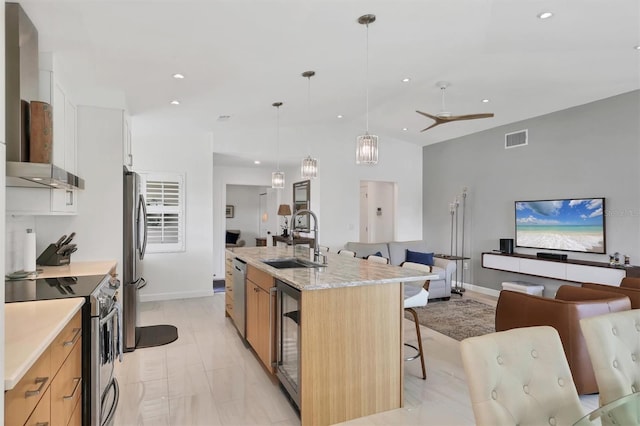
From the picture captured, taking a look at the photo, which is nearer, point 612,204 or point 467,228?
point 612,204

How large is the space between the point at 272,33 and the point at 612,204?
15.3ft

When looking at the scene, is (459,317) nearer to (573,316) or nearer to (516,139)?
(573,316)

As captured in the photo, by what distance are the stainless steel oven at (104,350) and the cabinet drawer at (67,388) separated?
0.08m

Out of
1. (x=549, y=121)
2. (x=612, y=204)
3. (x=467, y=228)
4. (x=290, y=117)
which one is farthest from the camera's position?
(x=467, y=228)

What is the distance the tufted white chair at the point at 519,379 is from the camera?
129cm

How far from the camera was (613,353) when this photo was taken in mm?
1657

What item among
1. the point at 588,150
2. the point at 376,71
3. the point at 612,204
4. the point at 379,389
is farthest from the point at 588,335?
the point at 588,150

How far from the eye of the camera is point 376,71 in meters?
4.08

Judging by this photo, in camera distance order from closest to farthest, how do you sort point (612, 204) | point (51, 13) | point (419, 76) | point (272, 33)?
point (51, 13)
point (272, 33)
point (419, 76)
point (612, 204)

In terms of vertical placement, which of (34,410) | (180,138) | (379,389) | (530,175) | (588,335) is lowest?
(379,389)

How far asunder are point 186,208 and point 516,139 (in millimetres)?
5412

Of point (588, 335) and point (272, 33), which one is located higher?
point (272, 33)

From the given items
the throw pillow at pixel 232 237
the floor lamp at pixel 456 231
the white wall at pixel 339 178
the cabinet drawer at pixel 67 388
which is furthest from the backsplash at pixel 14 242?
the throw pillow at pixel 232 237

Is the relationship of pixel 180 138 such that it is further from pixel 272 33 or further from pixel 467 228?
pixel 467 228
